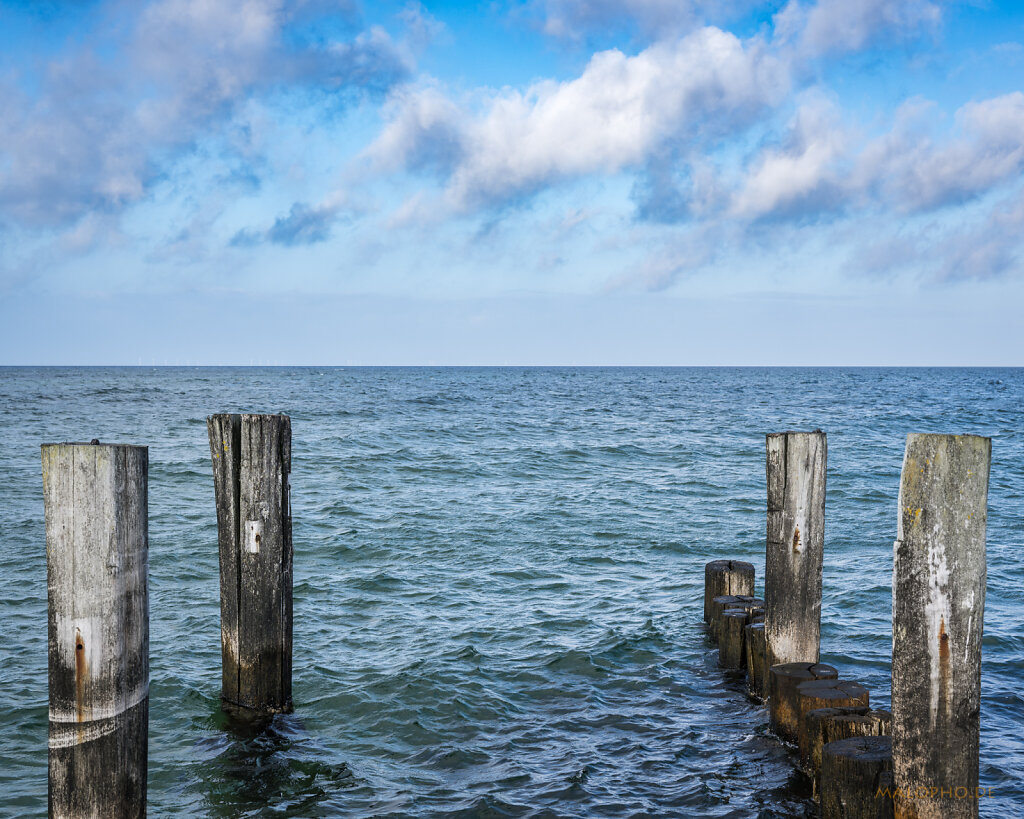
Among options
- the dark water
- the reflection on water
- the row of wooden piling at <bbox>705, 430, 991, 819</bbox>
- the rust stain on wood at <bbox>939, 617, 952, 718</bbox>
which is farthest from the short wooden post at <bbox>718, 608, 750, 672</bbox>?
the rust stain on wood at <bbox>939, 617, 952, 718</bbox>

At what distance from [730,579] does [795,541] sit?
7.64 ft

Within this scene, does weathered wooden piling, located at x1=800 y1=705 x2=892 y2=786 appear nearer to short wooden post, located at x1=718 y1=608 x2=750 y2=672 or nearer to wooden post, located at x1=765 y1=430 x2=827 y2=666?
wooden post, located at x1=765 y1=430 x2=827 y2=666

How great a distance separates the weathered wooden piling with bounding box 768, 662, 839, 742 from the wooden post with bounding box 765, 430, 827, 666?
384mm

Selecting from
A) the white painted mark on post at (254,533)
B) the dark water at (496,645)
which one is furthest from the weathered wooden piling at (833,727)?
the white painted mark on post at (254,533)

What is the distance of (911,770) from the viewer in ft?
13.4

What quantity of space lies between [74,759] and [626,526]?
11.5 meters

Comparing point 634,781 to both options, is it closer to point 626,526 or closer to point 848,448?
point 626,526

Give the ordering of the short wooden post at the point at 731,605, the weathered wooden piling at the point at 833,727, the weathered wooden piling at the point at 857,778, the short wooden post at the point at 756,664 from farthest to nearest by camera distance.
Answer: the short wooden post at the point at 731,605 → the short wooden post at the point at 756,664 → the weathered wooden piling at the point at 833,727 → the weathered wooden piling at the point at 857,778

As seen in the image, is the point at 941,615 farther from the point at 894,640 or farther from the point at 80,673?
the point at 80,673

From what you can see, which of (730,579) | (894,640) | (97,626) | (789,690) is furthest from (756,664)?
(97,626)

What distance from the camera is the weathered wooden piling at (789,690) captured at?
589 centimetres

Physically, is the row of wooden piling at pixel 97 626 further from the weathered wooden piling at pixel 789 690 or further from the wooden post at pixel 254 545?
the weathered wooden piling at pixel 789 690

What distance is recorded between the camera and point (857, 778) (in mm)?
4363

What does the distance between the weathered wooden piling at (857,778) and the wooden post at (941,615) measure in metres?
0.20
